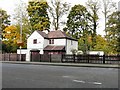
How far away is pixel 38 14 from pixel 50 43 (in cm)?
1134

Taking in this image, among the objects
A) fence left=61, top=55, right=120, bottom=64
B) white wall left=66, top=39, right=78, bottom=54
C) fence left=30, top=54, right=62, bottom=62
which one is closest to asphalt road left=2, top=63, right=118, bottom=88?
fence left=61, top=55, right=120, bottom=64

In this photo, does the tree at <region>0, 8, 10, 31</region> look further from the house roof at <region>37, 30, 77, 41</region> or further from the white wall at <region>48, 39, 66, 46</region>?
the white wall at <region>48, 39, 66, 46</region>

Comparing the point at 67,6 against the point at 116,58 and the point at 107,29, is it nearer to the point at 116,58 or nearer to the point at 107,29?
the point at 107,29

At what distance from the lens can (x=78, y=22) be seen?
62094 mm

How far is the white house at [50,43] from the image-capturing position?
166 feet

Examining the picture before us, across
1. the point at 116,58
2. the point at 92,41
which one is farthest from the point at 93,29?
the point at 116,58

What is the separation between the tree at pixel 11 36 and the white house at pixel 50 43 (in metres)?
6.77

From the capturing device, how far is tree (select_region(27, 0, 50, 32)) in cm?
5968

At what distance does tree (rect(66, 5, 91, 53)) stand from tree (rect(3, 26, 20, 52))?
41.6 feet

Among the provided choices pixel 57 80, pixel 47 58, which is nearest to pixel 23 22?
pixel 47 58

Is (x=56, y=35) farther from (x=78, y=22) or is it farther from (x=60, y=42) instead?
(x=78, y=22)

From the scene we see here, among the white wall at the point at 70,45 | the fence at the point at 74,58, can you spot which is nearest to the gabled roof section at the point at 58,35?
the white wall at the point at 70,45

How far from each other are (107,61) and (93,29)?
2602 cm

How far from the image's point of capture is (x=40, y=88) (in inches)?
348
